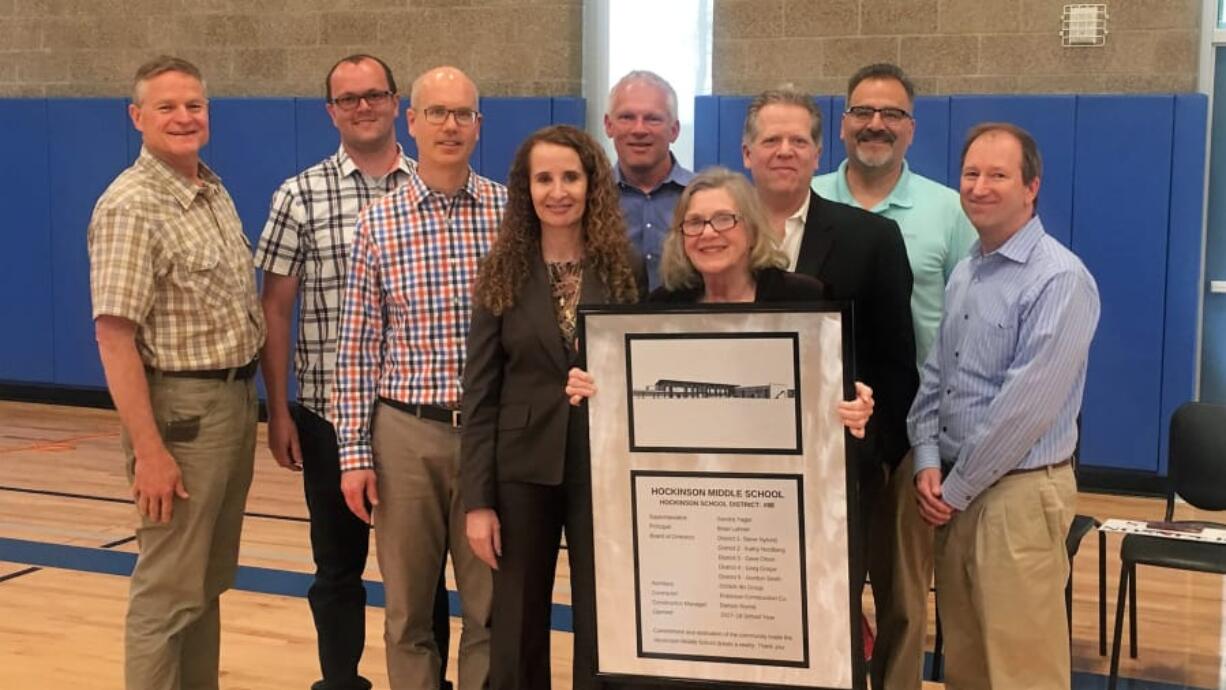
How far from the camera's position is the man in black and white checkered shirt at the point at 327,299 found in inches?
137

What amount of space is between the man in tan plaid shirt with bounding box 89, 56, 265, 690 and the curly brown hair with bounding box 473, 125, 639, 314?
76cm

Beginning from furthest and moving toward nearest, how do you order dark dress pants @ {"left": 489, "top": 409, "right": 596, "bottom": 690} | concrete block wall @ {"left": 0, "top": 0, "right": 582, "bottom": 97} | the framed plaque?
concrete block wall @ {"left": 0, "top": 0, "right": 582, "bottom": 97}
dark dress pants @ {"left": 489, "top": 409, "right": 596, "bottom": 690}
the framed plaque

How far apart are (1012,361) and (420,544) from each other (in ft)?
Answer: 5.07

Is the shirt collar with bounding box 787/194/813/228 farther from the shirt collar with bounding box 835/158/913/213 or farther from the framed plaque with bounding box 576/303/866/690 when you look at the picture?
the framed plaque with bounding box 576/303/866/690

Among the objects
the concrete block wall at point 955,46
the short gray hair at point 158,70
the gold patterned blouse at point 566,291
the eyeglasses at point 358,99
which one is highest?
the concrete block wall at point 955,46

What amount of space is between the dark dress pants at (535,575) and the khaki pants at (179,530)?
0.80m

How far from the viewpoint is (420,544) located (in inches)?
129

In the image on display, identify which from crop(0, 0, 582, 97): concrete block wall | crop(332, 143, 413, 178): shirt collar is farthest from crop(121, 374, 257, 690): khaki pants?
crop(0, 0, 582, 97): concrete block wall

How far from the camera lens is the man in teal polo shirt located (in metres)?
3.38

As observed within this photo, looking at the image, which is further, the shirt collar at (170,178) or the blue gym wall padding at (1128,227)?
the blue gym wall padding at (1128,227)

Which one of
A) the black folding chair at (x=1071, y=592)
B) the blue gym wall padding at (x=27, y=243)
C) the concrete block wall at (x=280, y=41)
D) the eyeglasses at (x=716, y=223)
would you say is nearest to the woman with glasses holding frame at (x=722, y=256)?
the eyeglasses at (x=716, y=223)

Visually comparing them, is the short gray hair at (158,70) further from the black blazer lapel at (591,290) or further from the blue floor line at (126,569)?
the blue floor line at (126,569)

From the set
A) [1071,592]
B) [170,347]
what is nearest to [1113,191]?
[1071,592]

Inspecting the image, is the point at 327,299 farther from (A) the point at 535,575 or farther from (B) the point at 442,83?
(A) the point at 535,575
